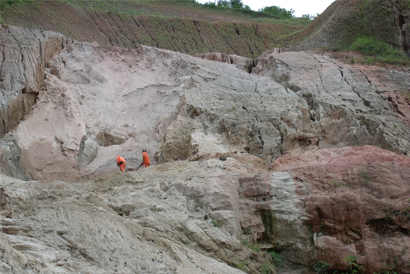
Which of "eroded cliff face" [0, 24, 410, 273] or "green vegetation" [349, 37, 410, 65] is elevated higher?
"green vegetation" [349, 37, 410, 65]

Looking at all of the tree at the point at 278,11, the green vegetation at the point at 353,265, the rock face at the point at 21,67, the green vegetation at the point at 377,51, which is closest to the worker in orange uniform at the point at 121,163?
the rock face at the point at 21,67

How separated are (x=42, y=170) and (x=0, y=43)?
5009mm

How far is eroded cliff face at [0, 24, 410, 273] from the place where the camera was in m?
7.46

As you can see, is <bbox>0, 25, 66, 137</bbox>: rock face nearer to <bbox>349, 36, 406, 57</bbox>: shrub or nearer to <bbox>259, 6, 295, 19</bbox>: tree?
<bbox>349, 36, 406, 57</bbox>: shrub

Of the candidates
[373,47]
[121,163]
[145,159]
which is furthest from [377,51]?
[121,163]

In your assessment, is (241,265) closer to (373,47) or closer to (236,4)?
(373,47)

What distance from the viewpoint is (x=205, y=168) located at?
10.1 metres

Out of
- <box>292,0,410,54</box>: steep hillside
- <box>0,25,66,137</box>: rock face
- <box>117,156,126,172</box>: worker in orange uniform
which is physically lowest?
<box>117,156,126,172</box>: worker in orange uniform

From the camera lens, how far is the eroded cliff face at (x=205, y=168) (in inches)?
294

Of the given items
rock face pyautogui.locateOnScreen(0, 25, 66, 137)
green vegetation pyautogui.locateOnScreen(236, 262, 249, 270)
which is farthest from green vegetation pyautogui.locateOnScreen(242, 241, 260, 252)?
rock face pyautogui.locateOnScreen(0, 25, 66, 137)

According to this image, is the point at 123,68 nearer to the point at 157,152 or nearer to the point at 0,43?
the point at 0,43

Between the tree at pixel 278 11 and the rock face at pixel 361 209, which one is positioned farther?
the tree at pixel 278 11

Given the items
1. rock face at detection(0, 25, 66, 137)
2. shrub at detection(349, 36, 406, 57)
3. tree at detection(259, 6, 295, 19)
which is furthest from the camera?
tree at detection(259, 6, 295, 19)

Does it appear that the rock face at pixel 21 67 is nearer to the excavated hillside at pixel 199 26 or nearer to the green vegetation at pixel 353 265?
the excavated hillside at pixel 199 26
